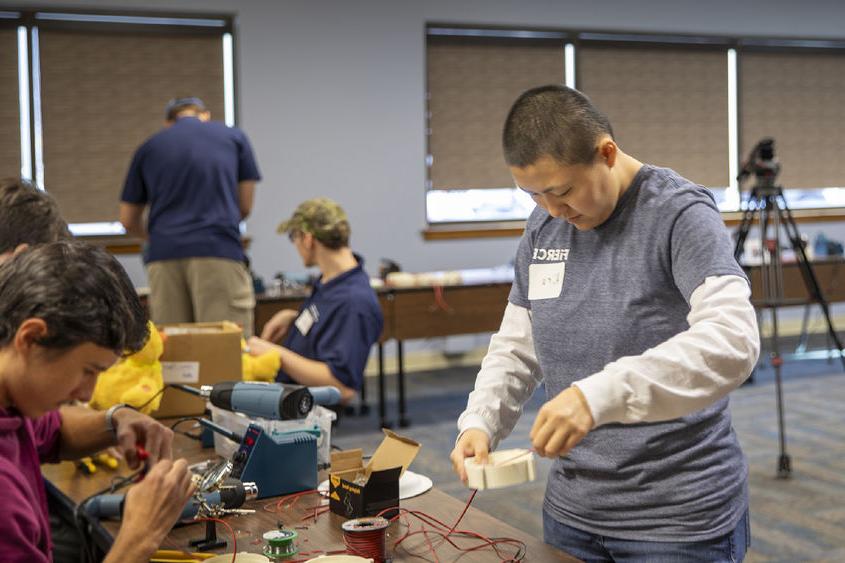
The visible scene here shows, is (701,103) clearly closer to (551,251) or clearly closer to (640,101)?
(640,101)

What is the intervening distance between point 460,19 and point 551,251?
586 centimetres

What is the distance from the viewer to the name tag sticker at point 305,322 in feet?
10.2

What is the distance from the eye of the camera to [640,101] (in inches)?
305

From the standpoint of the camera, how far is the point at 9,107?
241 inches

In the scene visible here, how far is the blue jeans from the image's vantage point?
1.46 meters

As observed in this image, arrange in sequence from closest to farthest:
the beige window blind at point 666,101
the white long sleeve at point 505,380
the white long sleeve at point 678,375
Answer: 1. the white long sleeve at point 678,375
2. the white long sleeve at point 505,380
3. the beige window blind at point 666,101

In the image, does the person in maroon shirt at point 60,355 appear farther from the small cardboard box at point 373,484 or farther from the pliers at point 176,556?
the small cardboard box at point 373,484

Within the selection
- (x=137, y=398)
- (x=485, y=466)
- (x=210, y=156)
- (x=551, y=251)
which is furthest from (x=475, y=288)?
(x=485, y=466)

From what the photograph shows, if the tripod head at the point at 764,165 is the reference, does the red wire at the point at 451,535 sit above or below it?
below

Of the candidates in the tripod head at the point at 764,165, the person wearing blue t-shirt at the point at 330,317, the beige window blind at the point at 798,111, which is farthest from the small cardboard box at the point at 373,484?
the beige window blind at the point at 798,111

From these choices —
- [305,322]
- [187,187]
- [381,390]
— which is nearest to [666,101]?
[381,390]

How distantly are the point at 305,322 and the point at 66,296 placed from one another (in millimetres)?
1910

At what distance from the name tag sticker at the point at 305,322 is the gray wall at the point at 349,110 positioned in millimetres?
3557

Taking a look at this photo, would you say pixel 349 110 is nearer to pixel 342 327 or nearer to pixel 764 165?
pixel 764 165
